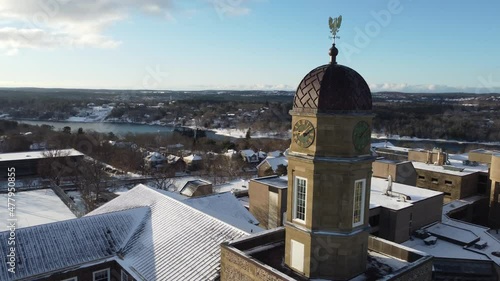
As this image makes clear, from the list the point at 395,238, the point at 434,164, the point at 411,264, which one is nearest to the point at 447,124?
the point at 434,164

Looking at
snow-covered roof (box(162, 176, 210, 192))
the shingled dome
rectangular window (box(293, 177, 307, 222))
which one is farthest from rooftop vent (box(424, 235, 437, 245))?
snow-covered roof (box(162, 176, 210, 192))

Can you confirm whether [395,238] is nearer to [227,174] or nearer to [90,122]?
[227,174]

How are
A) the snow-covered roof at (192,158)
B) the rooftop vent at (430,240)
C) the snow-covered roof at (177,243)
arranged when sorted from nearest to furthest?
the snow-covered roof at (177,243)
the rooftop vent at (430,240)
the snow-covered roof at (192,158)

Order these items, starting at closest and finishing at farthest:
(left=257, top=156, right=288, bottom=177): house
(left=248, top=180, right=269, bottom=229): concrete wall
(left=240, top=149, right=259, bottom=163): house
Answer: (left=248, top=180, right=269, bottom=229): concrete wall → (left=257, top=156, right=288, bottom=177): house → (left=240, top=149, right=259, bottom=163): house

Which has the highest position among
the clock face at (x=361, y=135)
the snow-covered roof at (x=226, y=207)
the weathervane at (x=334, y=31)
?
the weathervane at (x=334, y=31)

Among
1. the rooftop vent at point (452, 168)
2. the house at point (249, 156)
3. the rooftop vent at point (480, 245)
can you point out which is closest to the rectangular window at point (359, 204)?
the rooftop vent at point (480, 245)

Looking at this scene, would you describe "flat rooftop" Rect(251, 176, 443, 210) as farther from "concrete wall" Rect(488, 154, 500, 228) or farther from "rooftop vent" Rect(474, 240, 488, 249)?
"concrete wall" Rect(488, 154, 500, 228)

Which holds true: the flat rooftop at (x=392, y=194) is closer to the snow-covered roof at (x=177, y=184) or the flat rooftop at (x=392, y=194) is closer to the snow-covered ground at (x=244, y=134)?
the snow-covered roof at (x=177, y=184)
